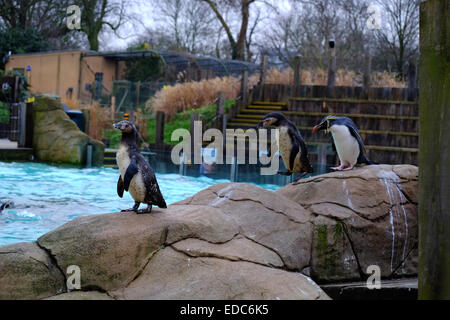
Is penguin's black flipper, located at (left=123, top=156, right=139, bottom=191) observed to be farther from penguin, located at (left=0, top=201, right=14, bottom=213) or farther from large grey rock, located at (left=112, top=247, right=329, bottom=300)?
penguin, located at (left=0, top=201, right=14, bottom=213)

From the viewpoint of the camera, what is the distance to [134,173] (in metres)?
3.62

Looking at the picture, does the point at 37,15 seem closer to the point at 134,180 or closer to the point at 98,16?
the point at 98,16

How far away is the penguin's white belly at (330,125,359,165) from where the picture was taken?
5.04 m

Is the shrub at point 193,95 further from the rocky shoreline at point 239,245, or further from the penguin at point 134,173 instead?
the penguin at point 134,173

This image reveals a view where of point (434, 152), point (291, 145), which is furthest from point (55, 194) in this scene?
point (434, 152)

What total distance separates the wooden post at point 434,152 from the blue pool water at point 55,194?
4287 millimetres

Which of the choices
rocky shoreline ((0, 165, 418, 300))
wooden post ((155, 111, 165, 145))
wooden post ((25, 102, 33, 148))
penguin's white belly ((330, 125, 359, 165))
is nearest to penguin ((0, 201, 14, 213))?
rocky shoreline ((0, 165, 418, 300))

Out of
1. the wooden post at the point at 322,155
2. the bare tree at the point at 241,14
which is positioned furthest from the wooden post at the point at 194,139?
the bare tree at the point at 241,14

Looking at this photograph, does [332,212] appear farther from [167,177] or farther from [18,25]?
[18,25]

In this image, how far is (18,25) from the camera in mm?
30609

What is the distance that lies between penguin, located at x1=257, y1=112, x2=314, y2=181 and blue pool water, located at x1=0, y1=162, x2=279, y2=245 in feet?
9.49

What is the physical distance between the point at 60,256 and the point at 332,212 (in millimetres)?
2253

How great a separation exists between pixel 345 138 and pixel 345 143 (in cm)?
7
